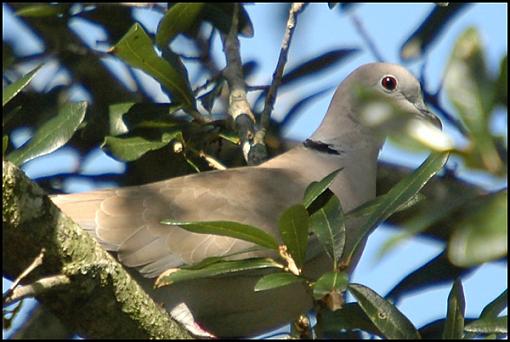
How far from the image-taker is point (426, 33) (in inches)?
136

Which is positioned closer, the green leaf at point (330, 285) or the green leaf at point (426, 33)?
the green leaf at point (330, 285)

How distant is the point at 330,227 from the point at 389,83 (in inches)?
50.4

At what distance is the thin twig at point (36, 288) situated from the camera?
1.82m

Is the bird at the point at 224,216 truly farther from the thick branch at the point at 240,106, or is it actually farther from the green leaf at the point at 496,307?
the green leaf at the point at 496,307

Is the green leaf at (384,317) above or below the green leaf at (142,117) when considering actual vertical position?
above

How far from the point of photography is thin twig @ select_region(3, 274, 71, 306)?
1.82m

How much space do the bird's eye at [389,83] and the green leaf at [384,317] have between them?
140cm

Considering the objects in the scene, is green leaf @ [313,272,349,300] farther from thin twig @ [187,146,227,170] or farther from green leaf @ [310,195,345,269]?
thin twig @ [187,146,227,170]

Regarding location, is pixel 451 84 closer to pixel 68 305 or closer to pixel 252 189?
pixel 68 305

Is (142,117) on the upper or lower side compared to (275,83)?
lower

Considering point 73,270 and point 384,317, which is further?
point 73,270

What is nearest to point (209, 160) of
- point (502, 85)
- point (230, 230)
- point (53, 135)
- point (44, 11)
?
point (53, 135)

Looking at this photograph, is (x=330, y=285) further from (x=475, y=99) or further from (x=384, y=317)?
(x=475, y=99)

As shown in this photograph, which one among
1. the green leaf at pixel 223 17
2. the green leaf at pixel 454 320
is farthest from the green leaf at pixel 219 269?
the green leaf at pixel 223 17
